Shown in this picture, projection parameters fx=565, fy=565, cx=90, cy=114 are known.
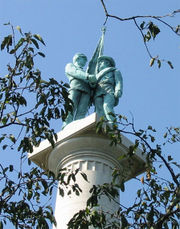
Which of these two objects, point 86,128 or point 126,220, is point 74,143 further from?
point 126,220

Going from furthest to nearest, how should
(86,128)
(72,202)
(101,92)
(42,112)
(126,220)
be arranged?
(101,92)
(86,128)
(72,202)
(42,112)
(126,220)

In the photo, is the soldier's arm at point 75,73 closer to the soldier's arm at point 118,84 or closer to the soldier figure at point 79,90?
the soldier figure at point 79,90

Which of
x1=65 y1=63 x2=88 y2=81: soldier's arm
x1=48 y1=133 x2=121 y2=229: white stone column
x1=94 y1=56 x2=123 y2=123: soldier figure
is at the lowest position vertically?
x1=48 y1=133 x2=121 y2=229: white stone column

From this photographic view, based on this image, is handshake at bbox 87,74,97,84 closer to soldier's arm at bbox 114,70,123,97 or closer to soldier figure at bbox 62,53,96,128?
soldier figure at bbox 62,53,96,128

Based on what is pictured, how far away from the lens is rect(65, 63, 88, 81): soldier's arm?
1309cm

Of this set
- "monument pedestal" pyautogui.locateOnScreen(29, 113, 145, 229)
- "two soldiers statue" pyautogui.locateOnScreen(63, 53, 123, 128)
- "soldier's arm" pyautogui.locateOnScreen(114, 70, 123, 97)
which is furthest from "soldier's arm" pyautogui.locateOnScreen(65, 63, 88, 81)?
"monument pedestal" pyautogui.locateOnScreen(29, 113, 145, 229)

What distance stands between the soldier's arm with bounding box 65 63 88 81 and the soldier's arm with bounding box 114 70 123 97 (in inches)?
27.9

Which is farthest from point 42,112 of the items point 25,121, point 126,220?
point 126,220

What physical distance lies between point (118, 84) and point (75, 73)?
3.46 ft

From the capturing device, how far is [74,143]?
38.2 ft

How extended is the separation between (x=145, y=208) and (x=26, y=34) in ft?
9.35

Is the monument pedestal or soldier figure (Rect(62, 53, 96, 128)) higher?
soldier figure (Rect(62, 53, 96, 128))

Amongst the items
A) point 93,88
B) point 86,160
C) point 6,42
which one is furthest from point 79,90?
point 6,42

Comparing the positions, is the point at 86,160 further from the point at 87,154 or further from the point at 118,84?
the point at 118,84
